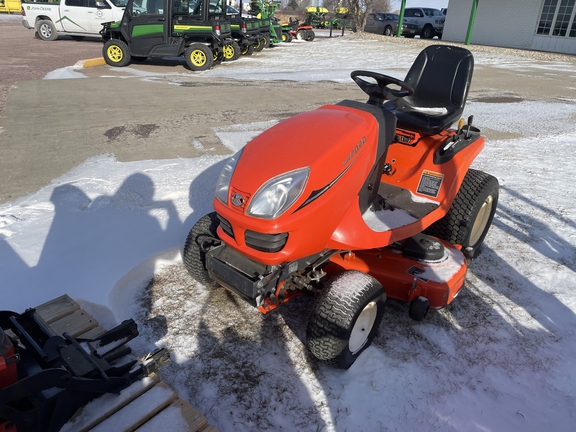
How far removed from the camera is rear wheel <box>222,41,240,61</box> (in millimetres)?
12625

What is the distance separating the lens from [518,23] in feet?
66.9

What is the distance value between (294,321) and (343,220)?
2.50ft

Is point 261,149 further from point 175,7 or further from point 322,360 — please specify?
point 175,7

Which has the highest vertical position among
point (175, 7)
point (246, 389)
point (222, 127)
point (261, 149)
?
point (175, 7)

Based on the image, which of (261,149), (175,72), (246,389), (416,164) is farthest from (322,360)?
(175,72)

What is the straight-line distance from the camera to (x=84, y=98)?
7.52 meters

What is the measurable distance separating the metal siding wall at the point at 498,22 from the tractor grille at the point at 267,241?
22.8 meters

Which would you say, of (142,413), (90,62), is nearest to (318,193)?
(142,413)

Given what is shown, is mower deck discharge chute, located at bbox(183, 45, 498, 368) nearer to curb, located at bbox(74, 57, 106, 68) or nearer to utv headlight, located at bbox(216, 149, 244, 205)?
utv headlight, located at bbox(216, 149, 244, 205)

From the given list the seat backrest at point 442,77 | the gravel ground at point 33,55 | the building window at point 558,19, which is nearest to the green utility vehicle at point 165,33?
the gravel ground at point 33,55

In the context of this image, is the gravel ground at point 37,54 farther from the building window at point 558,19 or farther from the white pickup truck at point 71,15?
the building window at point 558,19

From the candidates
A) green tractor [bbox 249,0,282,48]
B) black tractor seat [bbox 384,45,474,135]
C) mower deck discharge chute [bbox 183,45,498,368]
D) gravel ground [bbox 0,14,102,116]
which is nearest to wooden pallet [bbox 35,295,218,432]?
mower deck discharge chute [bbox 183,45,498,368]

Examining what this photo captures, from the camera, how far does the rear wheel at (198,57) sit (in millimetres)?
10953

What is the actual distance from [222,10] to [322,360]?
39.0 ft
